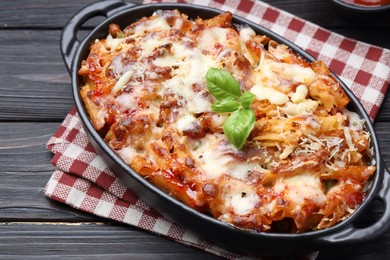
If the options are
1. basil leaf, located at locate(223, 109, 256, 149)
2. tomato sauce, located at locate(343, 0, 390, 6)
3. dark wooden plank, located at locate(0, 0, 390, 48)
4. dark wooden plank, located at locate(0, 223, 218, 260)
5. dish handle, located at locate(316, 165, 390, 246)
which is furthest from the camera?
dark wooden plank, located at locate(0, 0, 390, 48)

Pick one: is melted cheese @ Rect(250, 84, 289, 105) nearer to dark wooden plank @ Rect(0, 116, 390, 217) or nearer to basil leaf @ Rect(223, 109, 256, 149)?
basil leaf @ Rect(223, 109, 256, 149)

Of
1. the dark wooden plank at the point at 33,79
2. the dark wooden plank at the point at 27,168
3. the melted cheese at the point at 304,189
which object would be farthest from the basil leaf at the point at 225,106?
the dark wooden plank at the point at 33,79

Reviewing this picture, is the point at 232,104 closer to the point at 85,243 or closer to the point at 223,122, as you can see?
the point at 223,122

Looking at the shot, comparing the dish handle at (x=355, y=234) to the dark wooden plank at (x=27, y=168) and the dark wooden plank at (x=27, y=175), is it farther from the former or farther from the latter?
the dark wooden plank at (x=27, y=175)

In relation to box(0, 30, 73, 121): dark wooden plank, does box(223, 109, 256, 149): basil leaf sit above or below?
above

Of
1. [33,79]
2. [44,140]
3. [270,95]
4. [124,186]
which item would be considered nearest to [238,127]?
[270,95]

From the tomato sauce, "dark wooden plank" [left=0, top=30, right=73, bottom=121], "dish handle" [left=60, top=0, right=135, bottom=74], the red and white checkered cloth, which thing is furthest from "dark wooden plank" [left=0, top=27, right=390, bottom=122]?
the tomato sauce

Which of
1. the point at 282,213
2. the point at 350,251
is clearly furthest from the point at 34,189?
the point at 350,251
